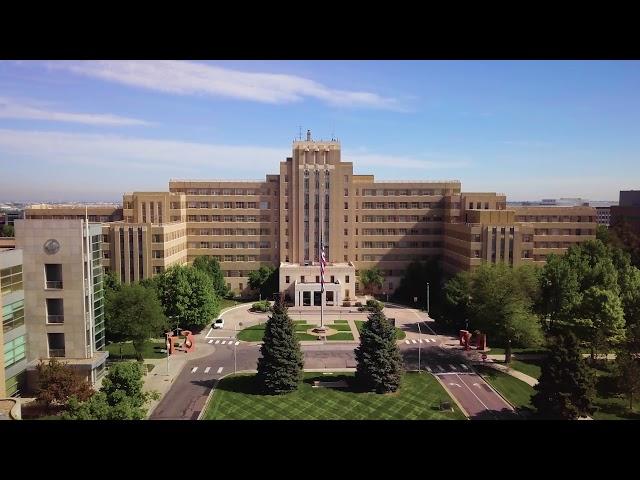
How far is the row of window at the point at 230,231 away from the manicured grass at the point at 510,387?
30507mm

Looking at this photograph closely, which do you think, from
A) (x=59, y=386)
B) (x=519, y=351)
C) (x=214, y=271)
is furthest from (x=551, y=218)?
(x=59, y=386)

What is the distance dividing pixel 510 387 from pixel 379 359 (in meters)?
7.70

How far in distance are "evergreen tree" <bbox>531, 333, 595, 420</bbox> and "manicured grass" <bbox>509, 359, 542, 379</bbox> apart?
24.0 feet

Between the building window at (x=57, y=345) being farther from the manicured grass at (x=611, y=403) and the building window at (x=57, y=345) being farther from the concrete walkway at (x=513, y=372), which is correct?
the manicured grass at (x=611, y=403)

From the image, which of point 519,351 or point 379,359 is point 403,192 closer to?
point 519,351

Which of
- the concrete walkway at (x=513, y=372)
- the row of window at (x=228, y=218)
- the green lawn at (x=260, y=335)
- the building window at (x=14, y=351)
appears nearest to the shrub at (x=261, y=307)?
the green lawn at (x=260, y=335)

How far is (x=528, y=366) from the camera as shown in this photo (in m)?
31.3

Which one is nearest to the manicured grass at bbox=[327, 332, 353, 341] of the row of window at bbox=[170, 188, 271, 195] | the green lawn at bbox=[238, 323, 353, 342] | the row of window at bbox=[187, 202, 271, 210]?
the green lawn at bbox=[238, 323, 353, 342]

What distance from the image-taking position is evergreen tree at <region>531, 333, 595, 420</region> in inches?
875

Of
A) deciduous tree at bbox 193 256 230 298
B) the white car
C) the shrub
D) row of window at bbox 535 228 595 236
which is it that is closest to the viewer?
the white car

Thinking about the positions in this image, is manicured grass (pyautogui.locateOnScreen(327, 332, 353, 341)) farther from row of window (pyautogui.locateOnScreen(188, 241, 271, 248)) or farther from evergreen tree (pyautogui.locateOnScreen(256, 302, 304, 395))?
row of window (pyautogui.locateOnScreen(188, 241, 271, 248))
